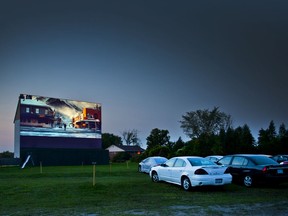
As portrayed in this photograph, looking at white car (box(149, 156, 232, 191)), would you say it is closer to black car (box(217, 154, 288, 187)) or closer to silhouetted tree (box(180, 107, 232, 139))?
black car (box(217, 154, 288, 187))

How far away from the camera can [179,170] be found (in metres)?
14.8

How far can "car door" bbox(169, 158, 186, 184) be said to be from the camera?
48.3 feet

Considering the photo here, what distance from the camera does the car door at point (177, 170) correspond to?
579 inches

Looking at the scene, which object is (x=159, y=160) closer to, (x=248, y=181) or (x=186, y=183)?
(x=248, y=181)

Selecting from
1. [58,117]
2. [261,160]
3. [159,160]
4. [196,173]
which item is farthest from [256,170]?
[58,117]

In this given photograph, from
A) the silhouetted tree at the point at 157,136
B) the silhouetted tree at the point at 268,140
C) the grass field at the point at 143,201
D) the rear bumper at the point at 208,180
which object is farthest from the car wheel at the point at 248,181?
the silhouetted tree at the point at 157,136

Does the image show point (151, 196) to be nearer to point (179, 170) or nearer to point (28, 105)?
point (179, 170)

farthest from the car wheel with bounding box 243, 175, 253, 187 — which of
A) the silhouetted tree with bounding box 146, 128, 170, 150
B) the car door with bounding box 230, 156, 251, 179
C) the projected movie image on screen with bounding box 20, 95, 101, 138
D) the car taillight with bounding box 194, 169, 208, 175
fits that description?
the silhouetted tree with bounding box 146, 128, 170, 150

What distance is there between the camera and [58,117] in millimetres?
54781

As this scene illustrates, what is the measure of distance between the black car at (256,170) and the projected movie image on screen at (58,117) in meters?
40.9

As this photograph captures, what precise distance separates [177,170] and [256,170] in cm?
330

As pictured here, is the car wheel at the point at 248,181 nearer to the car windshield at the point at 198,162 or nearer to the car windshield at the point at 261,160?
the car windshield at the point at 261,160

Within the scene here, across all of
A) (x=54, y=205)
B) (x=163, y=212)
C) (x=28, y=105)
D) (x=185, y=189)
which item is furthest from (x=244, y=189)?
(x=28, y=105)

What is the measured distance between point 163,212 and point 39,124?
46.6m
